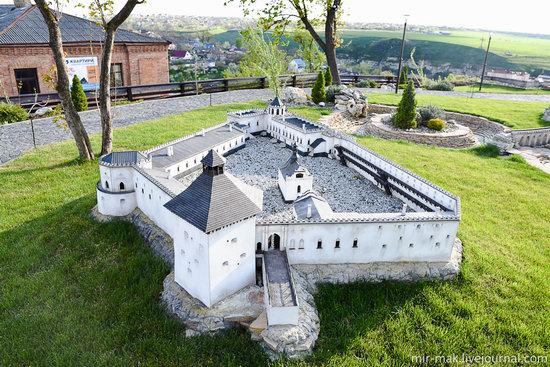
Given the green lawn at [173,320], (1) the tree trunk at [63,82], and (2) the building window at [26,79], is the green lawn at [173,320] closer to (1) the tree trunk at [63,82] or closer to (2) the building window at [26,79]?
(1) the tree trunk at [63,82]

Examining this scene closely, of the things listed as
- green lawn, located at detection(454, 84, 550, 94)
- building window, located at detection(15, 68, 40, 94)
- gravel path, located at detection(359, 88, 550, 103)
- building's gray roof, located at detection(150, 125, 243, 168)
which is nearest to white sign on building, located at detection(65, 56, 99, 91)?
building window, located at detection(15, 68, 40, 94)

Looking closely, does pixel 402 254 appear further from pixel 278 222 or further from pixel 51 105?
pixel 51 105

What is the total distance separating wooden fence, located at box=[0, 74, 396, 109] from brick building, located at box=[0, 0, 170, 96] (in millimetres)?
1324

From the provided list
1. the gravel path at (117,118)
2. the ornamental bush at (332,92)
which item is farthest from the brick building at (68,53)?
the ornamental bush at (332,92)

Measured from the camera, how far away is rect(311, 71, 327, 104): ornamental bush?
40.8 m

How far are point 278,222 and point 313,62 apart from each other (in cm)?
5365

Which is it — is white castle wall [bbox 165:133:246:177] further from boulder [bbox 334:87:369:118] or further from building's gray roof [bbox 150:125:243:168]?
boulder [bbox 334:87:369:118]

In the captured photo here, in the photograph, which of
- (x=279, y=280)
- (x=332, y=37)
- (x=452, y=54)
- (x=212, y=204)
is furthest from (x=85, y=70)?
(x=452, y=54)

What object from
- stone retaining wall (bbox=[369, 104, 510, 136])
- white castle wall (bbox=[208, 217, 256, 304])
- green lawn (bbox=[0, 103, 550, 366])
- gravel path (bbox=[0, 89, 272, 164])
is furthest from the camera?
stone retaining wall (bbox=[369, 104, 510, 136])

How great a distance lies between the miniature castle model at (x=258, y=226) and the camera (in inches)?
497

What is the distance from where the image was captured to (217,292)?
13.2m

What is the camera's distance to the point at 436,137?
103 feet

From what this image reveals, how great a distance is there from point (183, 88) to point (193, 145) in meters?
22.5

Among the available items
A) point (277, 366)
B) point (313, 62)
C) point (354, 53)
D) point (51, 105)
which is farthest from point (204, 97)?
point (354, 53)
